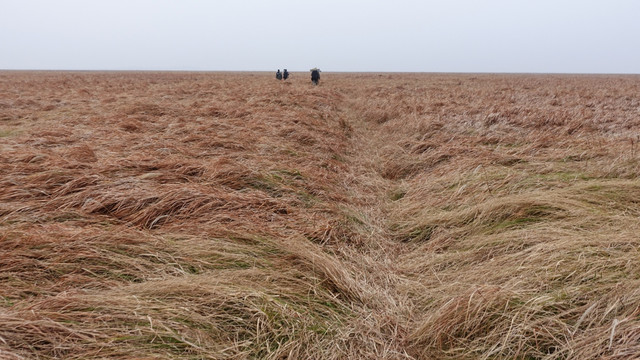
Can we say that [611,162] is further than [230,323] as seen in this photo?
Yes

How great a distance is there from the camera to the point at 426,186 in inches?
A: 179

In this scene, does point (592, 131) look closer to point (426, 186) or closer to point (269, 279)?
point (426, 186)

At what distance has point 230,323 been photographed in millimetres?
1874

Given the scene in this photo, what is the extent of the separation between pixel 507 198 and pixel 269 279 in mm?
2370

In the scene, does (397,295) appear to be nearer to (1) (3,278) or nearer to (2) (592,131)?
(1) (3,278)

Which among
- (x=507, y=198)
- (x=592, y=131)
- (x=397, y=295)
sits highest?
(x=592, y=131)

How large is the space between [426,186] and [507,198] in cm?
119

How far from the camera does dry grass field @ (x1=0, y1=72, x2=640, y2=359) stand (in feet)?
5.76

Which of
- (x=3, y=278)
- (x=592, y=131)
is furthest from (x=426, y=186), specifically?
(x=592, y=131)

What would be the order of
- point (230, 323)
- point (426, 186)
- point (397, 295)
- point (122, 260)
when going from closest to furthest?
point (230, 323) → point (122, 260) → point (397, 295) → point (426, 186)

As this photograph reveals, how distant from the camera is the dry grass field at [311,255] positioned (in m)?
1.76

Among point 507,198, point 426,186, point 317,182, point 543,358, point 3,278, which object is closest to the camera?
point 543,358

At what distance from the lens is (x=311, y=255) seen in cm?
249

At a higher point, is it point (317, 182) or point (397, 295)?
point (317, 182)
